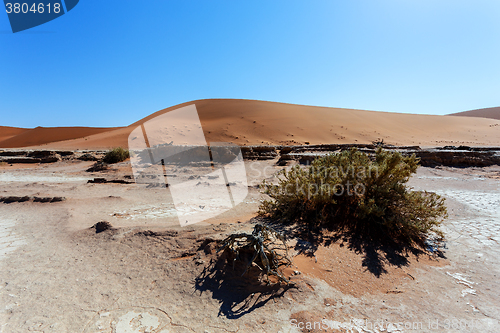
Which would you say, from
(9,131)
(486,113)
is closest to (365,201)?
(9,131)

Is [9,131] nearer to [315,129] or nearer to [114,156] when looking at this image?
[114,156]

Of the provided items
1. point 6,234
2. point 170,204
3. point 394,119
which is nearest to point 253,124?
point 394,119

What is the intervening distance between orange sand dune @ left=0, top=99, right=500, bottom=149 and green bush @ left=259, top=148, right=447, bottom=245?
23108 millimetres

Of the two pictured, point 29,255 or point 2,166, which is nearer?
point 29,255

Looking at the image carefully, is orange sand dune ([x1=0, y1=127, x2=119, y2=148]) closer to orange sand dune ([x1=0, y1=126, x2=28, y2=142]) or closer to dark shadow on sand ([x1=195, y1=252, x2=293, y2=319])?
orange sand dune ([x1=0, y1=126, x2=28, y2=142])

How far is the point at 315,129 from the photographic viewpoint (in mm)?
33844

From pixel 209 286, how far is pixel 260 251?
666 mm

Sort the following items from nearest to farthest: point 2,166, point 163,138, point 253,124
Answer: point 2,166, point 163,138, point 253,124

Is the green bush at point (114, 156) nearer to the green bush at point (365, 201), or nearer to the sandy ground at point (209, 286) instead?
the sandy ground at point (209, 286)

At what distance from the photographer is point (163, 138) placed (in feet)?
99.1

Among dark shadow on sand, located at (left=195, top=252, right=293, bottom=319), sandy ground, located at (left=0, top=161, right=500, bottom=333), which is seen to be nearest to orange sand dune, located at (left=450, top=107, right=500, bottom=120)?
sandy ground, located at (left=0, top=161, right=500, bottom=333)

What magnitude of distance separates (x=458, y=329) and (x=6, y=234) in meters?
6.30

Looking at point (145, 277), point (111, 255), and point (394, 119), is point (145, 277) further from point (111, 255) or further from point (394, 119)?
point (394, 119)

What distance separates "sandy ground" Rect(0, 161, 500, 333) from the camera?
2174 millimetres
